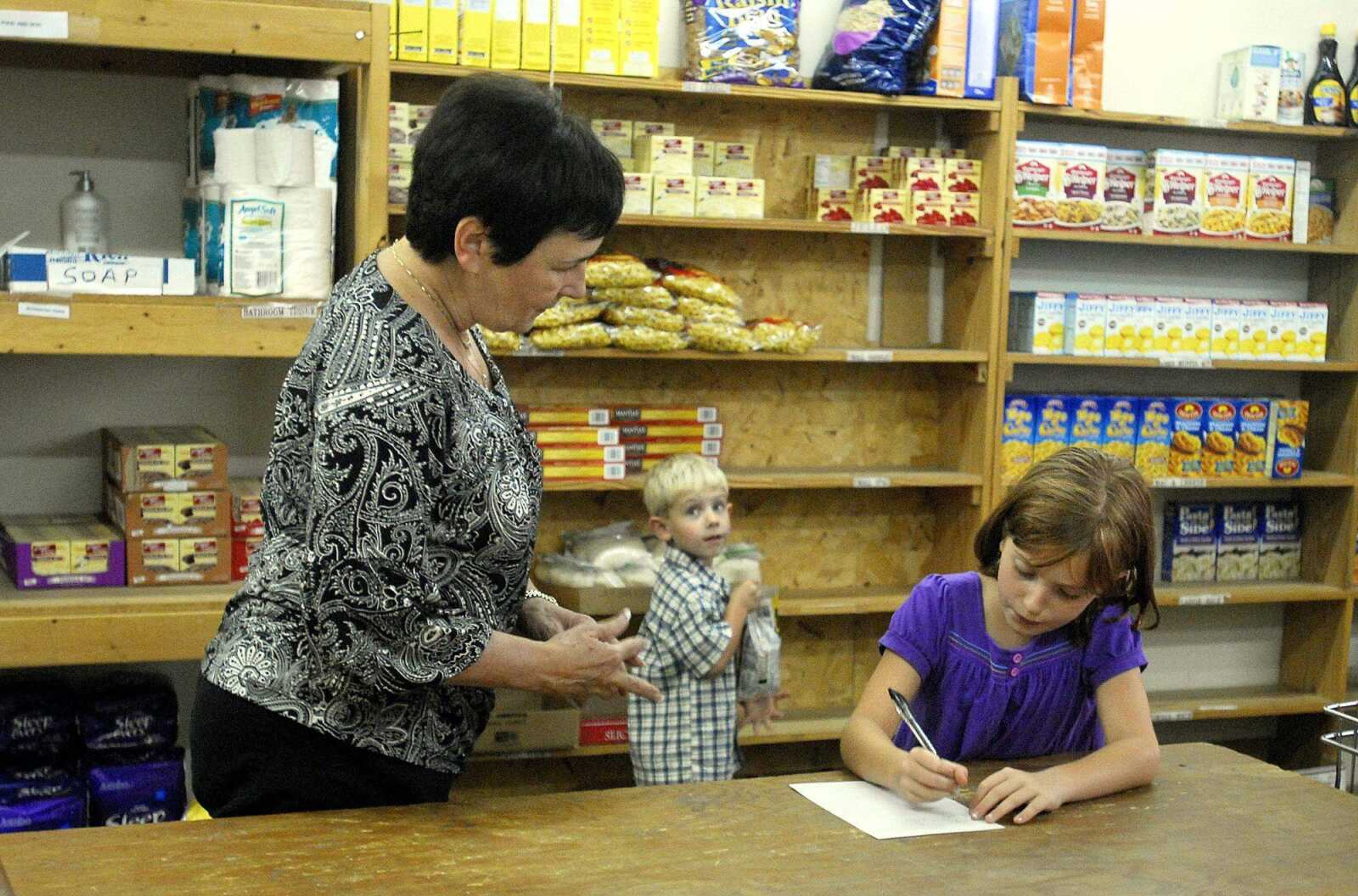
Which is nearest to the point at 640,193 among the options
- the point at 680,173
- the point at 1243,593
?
the point at 680,173

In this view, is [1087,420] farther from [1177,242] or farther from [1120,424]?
[1177,242]

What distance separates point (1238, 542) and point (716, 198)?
2.37 metres

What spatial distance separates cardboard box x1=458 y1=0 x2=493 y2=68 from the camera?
4.04 metres

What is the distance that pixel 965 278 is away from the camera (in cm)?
480

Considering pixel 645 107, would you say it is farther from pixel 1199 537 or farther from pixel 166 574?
pixel 1199 537

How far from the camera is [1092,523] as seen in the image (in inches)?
79.9

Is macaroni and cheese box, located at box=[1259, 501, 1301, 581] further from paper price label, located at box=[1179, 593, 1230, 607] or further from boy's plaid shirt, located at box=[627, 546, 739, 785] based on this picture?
boy's plaid shirt, located at box=[627, 546, 739, 785]

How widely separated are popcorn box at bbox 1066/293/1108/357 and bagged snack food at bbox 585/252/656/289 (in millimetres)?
1480

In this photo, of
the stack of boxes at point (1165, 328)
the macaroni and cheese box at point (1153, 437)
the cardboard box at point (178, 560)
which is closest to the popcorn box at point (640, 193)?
the stack of boxes at point (1165, 328)

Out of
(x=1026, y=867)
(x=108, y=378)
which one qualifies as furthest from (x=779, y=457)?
(x=1026, y=867)

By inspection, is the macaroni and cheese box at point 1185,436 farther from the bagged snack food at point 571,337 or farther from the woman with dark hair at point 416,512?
the woman with dark hair at point 416,512

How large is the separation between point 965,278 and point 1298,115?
136cm

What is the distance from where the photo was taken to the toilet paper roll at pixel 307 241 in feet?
10.2

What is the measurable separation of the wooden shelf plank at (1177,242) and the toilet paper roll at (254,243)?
2453 millimetres
